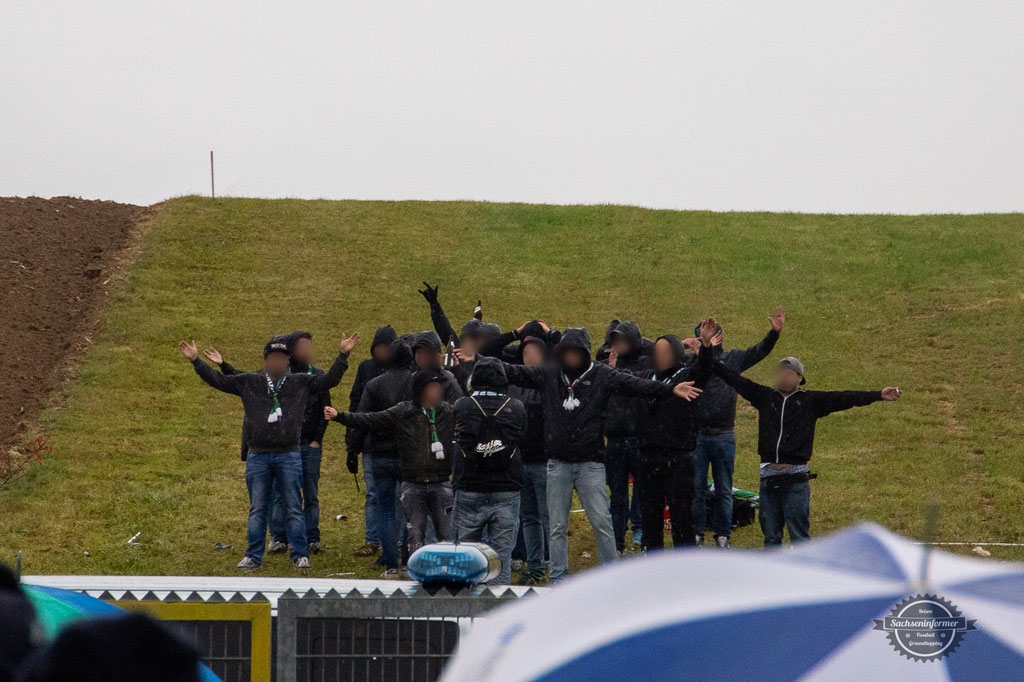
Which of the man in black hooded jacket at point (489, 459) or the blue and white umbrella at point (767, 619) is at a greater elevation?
the blue and white umbrella at point (767, 619)

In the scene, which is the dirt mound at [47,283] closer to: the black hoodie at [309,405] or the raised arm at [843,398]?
the black hoodie at [309,405]

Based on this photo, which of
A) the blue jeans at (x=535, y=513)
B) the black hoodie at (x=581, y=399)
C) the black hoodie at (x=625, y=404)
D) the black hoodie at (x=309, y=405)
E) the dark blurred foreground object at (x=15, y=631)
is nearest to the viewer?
the dark blurred foreground object at (x=15, y=631)

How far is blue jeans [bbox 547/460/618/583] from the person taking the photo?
33.4 feet

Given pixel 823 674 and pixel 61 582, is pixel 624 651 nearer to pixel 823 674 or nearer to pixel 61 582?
pixel 823 674

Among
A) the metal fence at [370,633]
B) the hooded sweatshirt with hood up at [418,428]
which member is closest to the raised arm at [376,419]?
the hooded sweatshirt with hood up at [418,428]

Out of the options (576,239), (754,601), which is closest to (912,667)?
(754,601)

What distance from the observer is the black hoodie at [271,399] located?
11109 millimetres

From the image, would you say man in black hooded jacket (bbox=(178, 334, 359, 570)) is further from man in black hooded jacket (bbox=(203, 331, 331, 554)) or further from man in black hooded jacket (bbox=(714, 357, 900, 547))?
man in black hooded jacket (bbox=(714, 357, 900, 547))

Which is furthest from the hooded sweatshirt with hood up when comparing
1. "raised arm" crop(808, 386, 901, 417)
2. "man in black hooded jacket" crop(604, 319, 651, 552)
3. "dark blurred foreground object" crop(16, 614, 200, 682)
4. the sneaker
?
"dark blurred foreground object" crop(16, 614, 200, 682)

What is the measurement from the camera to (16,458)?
17.1 metres

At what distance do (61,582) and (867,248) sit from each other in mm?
24316

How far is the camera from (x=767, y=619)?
271 centimetres

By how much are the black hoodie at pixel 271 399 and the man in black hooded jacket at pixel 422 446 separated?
0.72 meters

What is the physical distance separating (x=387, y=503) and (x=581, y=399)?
2.34 m
